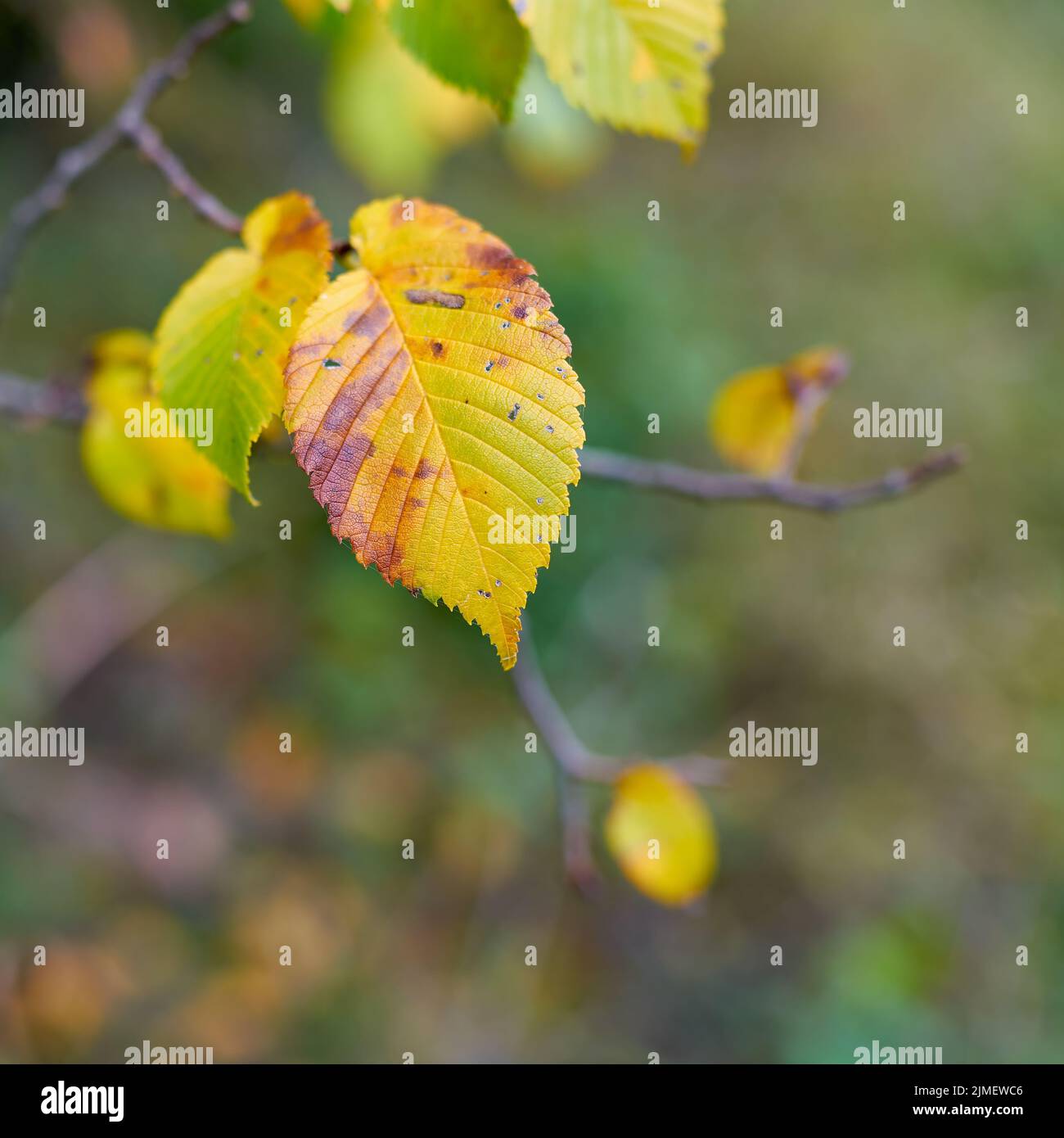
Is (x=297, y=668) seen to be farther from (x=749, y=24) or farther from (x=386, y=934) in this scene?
(x=749, y=24)

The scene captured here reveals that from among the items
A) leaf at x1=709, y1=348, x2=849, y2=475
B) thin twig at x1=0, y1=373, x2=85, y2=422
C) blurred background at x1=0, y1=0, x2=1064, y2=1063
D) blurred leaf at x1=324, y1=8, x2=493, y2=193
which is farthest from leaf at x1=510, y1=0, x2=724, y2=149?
blurred background at x1=0, y1=0, x2=1064, y2=1063

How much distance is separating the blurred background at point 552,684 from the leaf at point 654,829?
1396mm

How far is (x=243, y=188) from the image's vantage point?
438 cm

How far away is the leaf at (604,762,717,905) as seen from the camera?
1.49m

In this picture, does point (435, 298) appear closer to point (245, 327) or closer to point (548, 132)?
point (245, 327)

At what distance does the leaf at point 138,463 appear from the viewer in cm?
111

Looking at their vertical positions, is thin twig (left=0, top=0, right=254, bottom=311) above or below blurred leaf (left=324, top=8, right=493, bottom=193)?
below

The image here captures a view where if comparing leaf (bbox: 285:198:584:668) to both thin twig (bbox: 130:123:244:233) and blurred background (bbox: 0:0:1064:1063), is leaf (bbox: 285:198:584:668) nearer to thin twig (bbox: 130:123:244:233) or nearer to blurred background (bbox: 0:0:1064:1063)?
thin twig (bbox: 130:123:244:233)

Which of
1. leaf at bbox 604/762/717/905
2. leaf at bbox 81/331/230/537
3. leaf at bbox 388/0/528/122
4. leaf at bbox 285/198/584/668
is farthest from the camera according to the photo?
leaf at bbox 604/762/717/905

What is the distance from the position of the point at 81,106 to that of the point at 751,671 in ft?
11.8

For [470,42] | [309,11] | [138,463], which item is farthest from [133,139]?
[470,42]

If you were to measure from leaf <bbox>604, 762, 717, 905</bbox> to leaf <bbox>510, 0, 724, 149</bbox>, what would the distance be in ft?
3.20

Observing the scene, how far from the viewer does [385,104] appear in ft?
5.57

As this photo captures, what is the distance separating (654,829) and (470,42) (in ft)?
3.77
